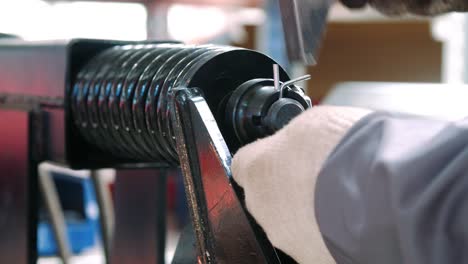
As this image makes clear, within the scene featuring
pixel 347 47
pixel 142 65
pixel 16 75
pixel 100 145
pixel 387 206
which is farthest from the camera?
pixel 347 47

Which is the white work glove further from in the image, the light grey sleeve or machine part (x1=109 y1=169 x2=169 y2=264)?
machine part (x1=109 y1=169 x2=169 y2=264)

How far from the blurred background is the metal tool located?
444 mm

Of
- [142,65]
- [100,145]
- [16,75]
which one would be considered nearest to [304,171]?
[142,65]

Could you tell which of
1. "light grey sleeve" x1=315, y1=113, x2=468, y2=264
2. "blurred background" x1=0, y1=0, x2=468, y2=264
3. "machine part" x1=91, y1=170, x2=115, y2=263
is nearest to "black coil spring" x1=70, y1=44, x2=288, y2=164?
"blurred background" x1=0, y1=0, x2=468, y2=264

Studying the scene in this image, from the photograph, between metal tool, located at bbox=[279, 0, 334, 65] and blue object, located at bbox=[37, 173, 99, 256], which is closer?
metal tool, located at bbox=[279, 0, 334, 65]

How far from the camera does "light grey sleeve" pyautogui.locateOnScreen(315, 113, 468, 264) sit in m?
0.39

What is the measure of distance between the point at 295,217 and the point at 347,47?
20.1ft

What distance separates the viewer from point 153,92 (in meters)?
0.77

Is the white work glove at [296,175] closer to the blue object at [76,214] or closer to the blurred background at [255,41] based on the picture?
the blurred background at [255,41]

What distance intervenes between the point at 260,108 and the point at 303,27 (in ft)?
0.57

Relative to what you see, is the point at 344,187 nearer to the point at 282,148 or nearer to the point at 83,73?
the point at 282,148

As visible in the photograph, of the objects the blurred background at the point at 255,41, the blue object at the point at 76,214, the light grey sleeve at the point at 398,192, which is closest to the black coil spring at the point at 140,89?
the blurred background at the point at 255,41

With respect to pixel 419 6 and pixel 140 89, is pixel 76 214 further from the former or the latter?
pixel 419 6

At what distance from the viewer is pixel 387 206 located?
15.9 inches
